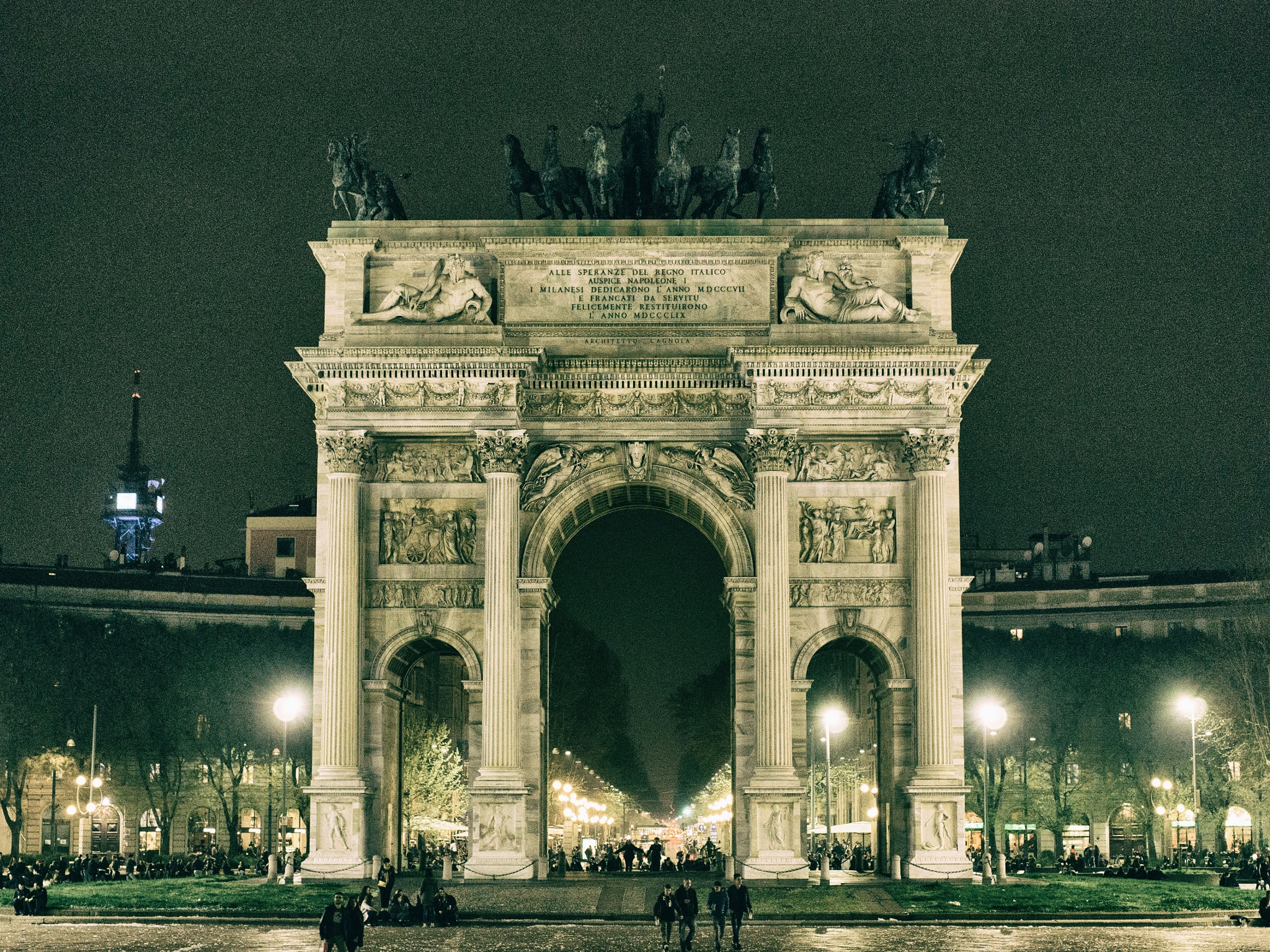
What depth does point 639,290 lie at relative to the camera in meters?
49.1

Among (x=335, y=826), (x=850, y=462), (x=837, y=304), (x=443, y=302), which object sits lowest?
(x=335, y=826)

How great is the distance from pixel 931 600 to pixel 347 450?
50.8ft

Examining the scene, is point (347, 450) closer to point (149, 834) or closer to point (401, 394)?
point (401, 394)

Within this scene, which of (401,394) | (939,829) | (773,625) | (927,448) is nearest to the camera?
(939,829)

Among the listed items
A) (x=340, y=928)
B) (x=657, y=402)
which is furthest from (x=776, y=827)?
(x=340, y=928)

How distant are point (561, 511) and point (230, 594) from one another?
173ft

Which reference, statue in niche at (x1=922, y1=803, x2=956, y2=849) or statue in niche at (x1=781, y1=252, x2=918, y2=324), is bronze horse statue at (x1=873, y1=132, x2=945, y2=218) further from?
statue in niche at (x1=922, y1=803, x2=956, y2=849)

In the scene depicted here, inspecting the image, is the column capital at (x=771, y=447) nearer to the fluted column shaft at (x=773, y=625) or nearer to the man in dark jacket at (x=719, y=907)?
the fluted column shaft at (x=773, y=625)

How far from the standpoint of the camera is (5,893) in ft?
161

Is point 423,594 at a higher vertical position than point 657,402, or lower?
lower

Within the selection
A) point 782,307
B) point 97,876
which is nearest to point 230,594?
point 97,876

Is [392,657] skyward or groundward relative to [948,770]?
skyward

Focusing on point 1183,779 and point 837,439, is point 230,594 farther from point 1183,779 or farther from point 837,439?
point 837,439

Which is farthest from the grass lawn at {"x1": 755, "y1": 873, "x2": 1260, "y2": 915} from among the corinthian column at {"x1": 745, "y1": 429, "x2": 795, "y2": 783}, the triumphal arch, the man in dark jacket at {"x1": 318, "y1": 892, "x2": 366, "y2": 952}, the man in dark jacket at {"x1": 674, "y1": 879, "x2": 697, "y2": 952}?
the man in dark jacket at {"x1": 318, "y1": 892, "x2": 366, "y2": 952}
